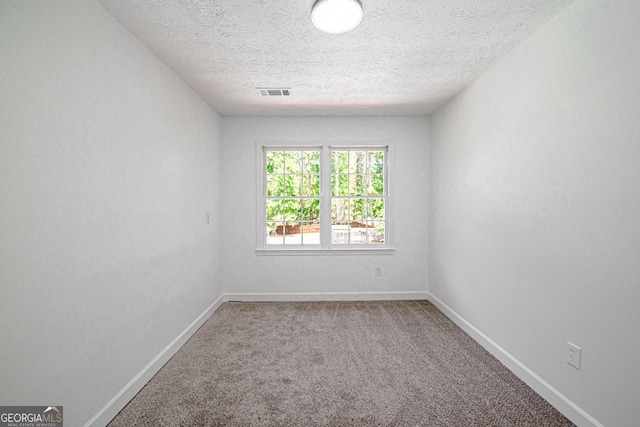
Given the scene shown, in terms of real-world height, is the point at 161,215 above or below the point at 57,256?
above

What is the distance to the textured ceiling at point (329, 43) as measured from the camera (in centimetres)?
186

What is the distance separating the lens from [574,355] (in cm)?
185

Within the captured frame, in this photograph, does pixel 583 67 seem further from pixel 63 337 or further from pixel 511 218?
pixel 63 337

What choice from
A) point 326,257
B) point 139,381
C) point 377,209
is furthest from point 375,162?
point 139,381

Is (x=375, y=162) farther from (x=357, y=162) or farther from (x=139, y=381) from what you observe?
(x=139, y=381)

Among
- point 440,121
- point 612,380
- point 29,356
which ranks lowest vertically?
point 612,380

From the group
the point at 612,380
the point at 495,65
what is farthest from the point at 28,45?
the point at 612,380

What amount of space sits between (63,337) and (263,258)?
2695mm

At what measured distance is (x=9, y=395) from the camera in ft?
4.24

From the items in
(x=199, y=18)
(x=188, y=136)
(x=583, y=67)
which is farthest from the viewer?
(x=188, y=136)

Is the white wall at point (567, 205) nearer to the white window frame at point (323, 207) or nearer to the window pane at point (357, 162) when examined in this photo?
the white window frame at point (323, 207)

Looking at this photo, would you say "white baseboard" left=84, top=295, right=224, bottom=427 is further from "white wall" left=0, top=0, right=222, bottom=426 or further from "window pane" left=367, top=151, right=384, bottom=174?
"window pane" left=367, top=151, right=384, bottom=174

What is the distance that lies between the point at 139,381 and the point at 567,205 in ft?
10.3

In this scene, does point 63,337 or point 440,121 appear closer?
point 63,337
